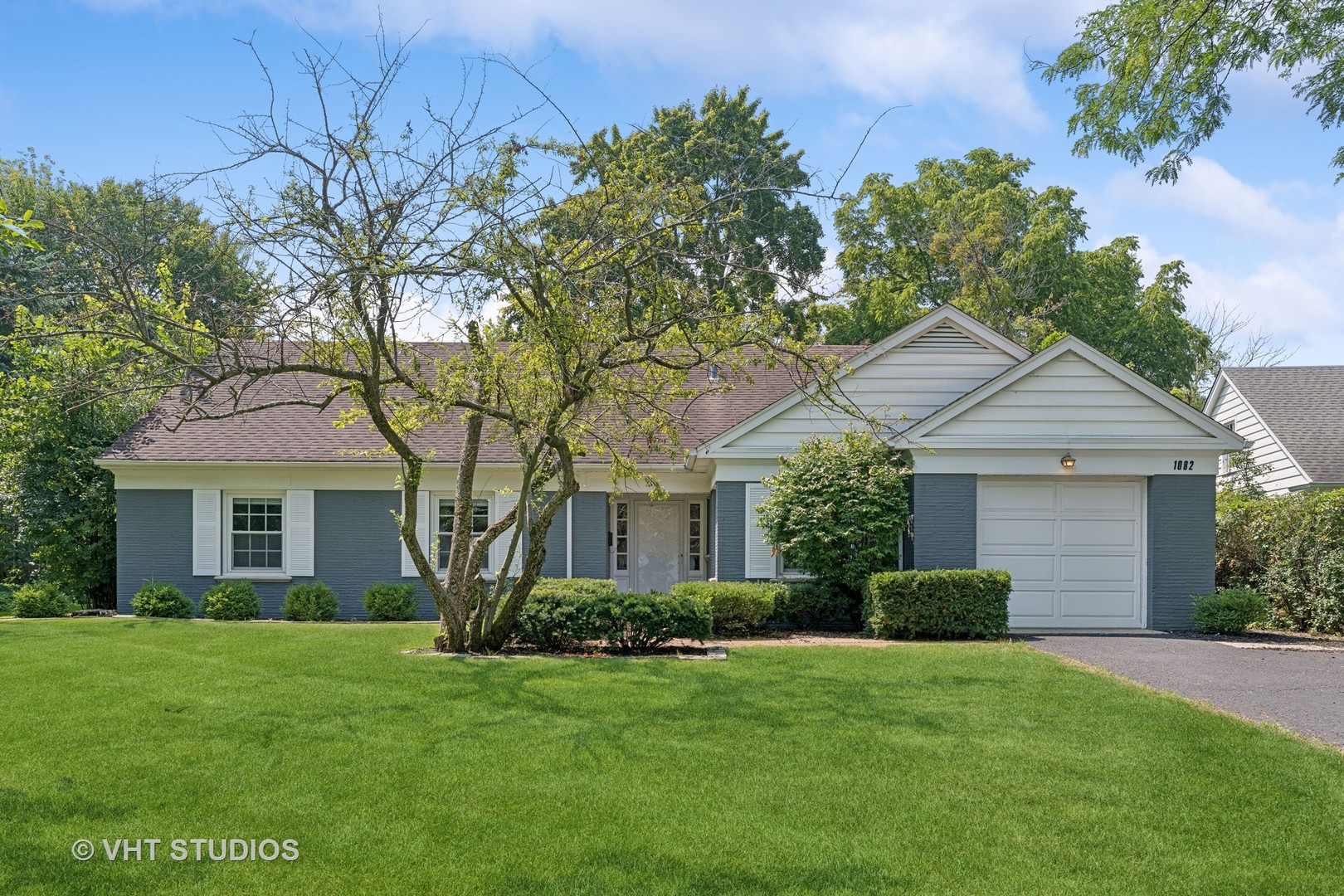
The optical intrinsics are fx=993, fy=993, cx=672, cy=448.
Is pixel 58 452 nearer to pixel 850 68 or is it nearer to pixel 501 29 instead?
pixel 501 29

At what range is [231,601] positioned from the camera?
16.2m

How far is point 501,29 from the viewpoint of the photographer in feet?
29.5

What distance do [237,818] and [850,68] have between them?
863 centimetres

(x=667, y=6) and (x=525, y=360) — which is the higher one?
(x=667, y=6)

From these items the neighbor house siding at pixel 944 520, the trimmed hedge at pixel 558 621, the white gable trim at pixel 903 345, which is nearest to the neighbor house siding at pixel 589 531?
the white gable trim at pixel 903 345

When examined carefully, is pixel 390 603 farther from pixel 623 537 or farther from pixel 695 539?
pixel 695 539

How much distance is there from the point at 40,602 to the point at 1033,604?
15805 mm

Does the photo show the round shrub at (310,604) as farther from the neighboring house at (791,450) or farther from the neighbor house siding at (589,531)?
the neighbor house siding at (589,531)

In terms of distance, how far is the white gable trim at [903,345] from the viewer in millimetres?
15883

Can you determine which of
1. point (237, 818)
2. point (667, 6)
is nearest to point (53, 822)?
point (237, 818)

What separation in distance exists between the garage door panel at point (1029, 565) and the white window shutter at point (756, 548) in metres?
3.33

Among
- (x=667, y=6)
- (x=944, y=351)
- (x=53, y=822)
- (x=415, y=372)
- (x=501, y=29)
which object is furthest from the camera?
(x=944, y=351)

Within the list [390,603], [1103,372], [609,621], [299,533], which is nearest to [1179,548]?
[1103,372]

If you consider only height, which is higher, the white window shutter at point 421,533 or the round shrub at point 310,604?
the white window shutter at point 421,533
